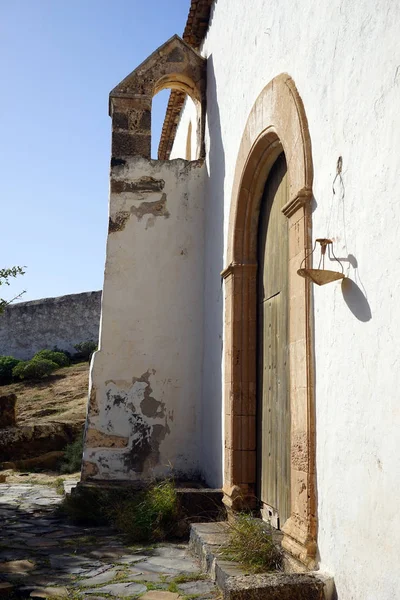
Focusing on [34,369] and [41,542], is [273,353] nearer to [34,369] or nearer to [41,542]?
[41,542]

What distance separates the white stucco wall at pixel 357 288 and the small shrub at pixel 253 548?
0.51 metres

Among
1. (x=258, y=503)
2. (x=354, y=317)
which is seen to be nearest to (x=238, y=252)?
(x=258, y=503)

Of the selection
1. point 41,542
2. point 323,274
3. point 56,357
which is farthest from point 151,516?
point 56,357

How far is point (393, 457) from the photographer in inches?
104

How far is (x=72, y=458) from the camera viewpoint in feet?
30.3

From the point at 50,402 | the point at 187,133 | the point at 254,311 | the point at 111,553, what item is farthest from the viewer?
the point at 50,402

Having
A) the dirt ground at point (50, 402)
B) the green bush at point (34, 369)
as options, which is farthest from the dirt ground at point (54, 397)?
the green bush at point (34, 369)

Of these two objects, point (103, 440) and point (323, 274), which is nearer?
point (323, 274)

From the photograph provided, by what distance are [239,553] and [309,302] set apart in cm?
164

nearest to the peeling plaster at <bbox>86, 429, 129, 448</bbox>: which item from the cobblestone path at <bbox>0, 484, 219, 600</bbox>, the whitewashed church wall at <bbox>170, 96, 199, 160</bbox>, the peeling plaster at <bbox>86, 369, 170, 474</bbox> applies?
the peeling plaster at <bbox>86, 369, 170, 474</bbox>

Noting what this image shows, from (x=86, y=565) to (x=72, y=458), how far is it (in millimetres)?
4986

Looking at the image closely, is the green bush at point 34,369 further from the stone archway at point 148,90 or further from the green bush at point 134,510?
the green bush at point 134,510

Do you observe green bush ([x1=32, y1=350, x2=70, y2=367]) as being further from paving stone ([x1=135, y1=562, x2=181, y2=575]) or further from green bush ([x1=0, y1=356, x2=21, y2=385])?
paving stone ([x1=135, y1=562, x2=181, y2=575])

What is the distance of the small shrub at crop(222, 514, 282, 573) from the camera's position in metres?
3.77
